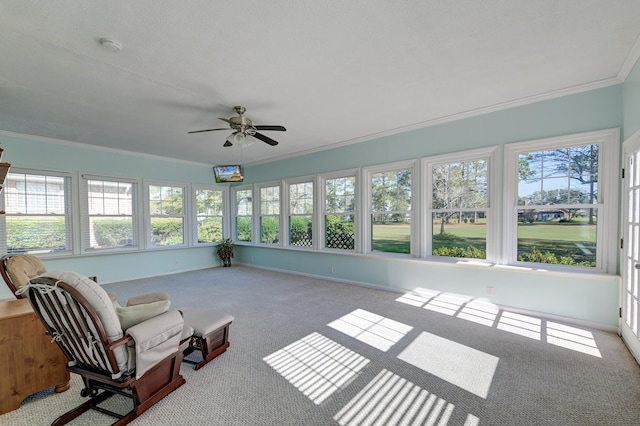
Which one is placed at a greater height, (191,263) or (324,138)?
Result: (324,138)

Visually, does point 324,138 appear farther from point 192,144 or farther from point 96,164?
point 96,164

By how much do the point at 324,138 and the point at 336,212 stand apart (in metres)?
1.56

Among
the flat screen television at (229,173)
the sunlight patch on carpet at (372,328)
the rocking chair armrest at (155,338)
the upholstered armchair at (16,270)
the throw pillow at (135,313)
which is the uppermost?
the flat screen television at (229,173)

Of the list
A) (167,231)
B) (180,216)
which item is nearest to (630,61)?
(180,216)

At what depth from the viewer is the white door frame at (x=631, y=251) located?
2.50 meters

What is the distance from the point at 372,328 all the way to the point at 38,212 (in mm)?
6241

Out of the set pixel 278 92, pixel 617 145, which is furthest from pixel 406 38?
pixel 617 145

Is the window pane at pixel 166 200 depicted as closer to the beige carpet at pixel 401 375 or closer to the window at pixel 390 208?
the beige carpet at pixel 401 375

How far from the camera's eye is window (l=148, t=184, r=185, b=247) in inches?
251

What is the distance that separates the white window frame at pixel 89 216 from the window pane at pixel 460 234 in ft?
20.7

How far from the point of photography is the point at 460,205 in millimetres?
4164

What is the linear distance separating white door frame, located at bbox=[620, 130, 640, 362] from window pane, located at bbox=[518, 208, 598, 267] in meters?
0.33

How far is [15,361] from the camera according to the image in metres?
1.90

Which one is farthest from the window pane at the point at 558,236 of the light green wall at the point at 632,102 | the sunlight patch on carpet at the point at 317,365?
the sunlight patch on carpet at the point at 317,365
